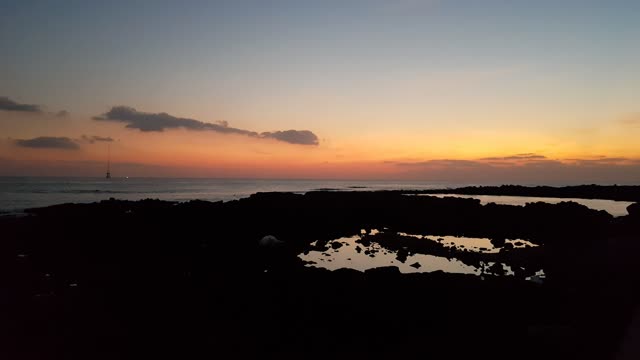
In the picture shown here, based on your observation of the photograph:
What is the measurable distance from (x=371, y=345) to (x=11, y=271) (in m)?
13.3

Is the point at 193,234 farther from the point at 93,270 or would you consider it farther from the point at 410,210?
the point at 410,210

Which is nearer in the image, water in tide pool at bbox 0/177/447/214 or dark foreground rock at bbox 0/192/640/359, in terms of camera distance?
dark foreground rock at bbox 0/192/640/359

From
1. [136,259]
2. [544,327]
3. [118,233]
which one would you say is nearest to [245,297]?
[544,327]

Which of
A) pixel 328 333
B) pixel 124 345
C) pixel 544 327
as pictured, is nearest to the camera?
pixel 544 327

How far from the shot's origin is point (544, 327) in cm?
754

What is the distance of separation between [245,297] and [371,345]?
4.05 metres

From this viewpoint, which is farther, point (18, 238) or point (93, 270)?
point (18, 238)

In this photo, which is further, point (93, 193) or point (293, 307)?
point (93, 193)

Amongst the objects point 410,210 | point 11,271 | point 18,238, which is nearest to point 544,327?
point 11,271

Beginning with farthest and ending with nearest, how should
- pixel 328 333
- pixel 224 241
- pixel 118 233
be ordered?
pixel 118 233 → pixel 224 241 → pixel 328 333

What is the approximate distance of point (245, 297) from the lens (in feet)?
35.7

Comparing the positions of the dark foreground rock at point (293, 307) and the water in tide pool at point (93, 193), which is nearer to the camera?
the dark foreground rock at point (293, 307)

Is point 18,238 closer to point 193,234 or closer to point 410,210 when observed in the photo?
point 193,234

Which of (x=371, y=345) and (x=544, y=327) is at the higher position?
(x=544, y=327)
